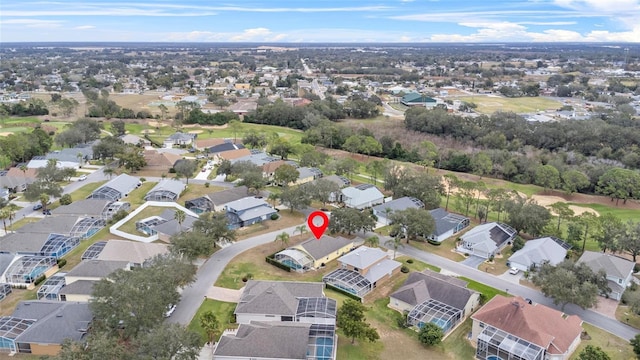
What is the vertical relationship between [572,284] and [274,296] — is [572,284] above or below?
above

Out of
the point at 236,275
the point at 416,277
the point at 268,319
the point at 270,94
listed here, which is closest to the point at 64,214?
the point at 236,275

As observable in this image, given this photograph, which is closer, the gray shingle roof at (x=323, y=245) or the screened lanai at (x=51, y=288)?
the screened lanai at (x=51, y=288)

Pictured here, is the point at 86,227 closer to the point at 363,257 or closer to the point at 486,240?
the point at 363,257

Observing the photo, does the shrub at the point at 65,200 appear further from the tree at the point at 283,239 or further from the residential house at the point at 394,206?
the residential house at the point at 394,206

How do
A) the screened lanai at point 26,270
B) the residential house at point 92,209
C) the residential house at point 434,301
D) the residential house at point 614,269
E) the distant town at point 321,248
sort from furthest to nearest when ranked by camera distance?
1. the residential house at point 92,209
2. the residential house at point 614,269
3. the screened lanai at point 26,270
4. the residential house at point 434,301
5. the distant town at point 321,248

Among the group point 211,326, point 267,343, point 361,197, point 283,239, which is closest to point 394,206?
point 361,197

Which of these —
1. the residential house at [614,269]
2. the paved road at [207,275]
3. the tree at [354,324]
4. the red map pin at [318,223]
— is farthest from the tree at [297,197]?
the residential house at [614,269]
